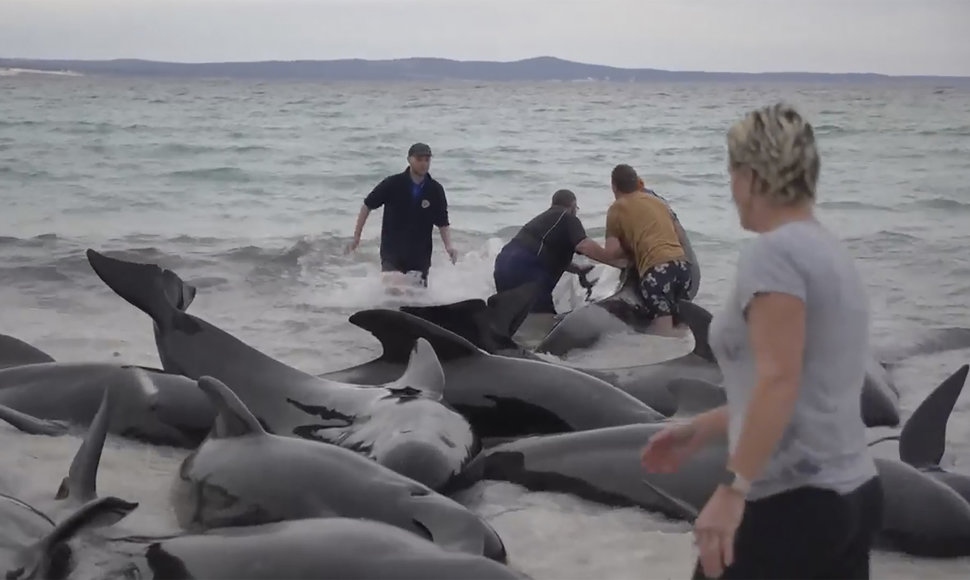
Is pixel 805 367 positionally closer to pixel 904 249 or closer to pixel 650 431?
pixel 650 431

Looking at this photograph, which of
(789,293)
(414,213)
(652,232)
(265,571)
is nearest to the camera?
→ (789,293)

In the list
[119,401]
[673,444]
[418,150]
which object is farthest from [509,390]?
[418,150]

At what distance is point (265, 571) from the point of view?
3885mm

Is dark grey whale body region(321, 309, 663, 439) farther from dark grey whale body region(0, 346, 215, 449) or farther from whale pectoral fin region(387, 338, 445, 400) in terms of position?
dark grey whale body region(0, 346, 215, 449)

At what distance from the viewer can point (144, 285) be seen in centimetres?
695

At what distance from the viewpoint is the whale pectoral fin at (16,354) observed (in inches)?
293

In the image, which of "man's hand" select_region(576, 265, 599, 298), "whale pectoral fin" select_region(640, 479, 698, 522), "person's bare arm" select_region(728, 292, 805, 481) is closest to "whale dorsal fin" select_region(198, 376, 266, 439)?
"whale pectoral fin" select_region(640, 479, 698, 522)

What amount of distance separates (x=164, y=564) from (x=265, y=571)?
0.44 meters

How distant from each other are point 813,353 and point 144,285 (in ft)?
16.1

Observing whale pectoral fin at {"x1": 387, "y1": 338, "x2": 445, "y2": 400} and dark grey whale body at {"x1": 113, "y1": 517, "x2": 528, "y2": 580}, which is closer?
dark grey whale body at {"x1": 113, "y1": 517, "x2": 528, "y2": 580}

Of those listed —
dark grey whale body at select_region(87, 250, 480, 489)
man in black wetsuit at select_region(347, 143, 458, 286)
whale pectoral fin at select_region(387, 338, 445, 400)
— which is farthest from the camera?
man in black wetsuit at select_region(347, 143, 458, 286)

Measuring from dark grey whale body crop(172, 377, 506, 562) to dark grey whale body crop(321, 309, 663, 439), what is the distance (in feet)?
4.91

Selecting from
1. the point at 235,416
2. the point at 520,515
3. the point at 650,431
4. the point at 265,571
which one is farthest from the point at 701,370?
the point at 265,571

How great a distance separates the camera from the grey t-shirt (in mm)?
2936
